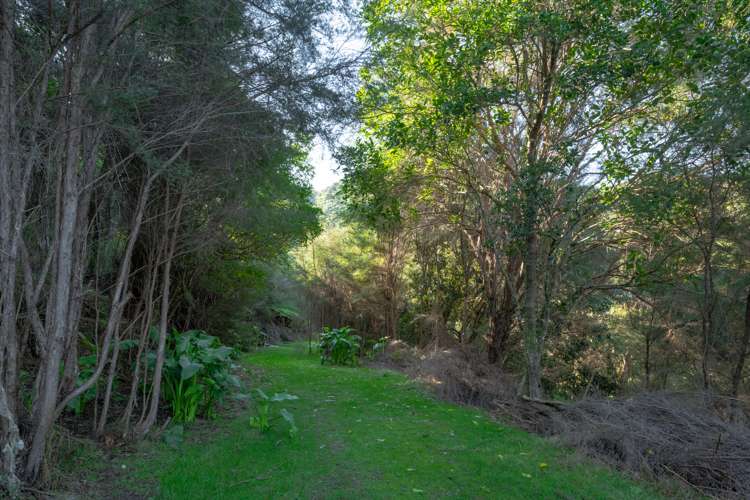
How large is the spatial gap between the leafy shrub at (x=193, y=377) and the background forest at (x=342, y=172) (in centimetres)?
4

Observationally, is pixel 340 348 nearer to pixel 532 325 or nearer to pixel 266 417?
pixel 532 325

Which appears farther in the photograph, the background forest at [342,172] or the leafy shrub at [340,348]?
the leafy shrub at [340,348]

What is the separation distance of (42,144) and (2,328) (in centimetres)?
162

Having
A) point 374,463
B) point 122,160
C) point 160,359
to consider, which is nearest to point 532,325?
point 374,463

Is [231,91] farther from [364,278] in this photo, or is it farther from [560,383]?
[364,278]

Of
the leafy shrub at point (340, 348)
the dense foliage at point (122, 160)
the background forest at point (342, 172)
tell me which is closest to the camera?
the dense foliage at point (122, 160)

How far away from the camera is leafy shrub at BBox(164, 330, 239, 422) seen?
619cm

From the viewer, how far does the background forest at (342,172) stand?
4387 mm

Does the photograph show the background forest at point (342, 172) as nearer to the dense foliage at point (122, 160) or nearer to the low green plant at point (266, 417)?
the dense foliage at point (122, 160)

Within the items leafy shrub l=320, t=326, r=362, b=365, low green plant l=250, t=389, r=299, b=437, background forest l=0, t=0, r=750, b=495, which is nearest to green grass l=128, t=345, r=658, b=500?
low green plant l=250, t=389, r=299, b=437

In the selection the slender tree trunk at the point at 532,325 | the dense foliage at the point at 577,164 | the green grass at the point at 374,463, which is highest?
the dense foliage at the point at 577,164

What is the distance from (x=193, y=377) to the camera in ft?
20.7

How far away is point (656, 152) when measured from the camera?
7547 millimetres

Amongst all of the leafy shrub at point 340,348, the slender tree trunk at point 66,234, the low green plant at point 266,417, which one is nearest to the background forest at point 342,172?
Result: the slender tree trunk at point 66,234
